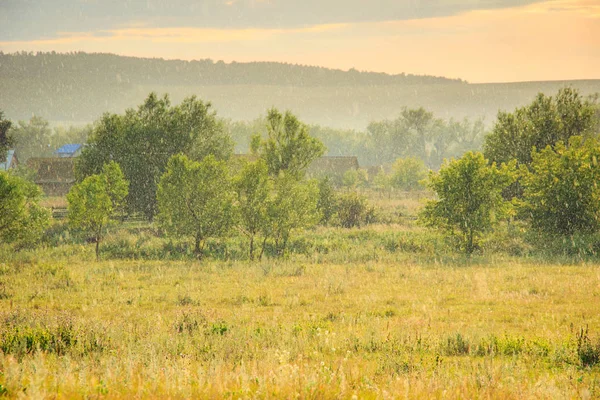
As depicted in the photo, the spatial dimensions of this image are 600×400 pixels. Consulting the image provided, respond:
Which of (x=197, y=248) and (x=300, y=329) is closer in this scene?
(x=300, y=329)

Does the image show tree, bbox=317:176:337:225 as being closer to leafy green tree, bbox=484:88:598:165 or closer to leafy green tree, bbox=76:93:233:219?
leafy green tree, bbox=76:93:233:219

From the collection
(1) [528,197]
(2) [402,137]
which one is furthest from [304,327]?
(2) [402,137]

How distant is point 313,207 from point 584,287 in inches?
672

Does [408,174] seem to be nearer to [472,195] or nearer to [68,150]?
[472,195]

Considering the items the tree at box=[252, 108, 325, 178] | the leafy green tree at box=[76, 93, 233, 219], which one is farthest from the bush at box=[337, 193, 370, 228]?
the leafy green tree at box=[76, 93, 233, 219]

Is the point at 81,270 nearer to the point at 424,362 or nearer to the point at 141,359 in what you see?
the point at 141,359

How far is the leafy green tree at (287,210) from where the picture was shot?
3103 cm

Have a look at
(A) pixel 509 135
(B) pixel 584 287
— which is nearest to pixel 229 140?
(A) pixel 509 135

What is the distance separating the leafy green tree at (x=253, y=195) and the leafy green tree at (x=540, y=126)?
2100 cm

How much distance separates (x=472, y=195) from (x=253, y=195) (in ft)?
44.8

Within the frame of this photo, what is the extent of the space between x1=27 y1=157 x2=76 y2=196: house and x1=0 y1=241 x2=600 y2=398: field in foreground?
5572cm

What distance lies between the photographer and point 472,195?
30.2 metres

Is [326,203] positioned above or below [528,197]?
below

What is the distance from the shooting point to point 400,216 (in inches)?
1992
